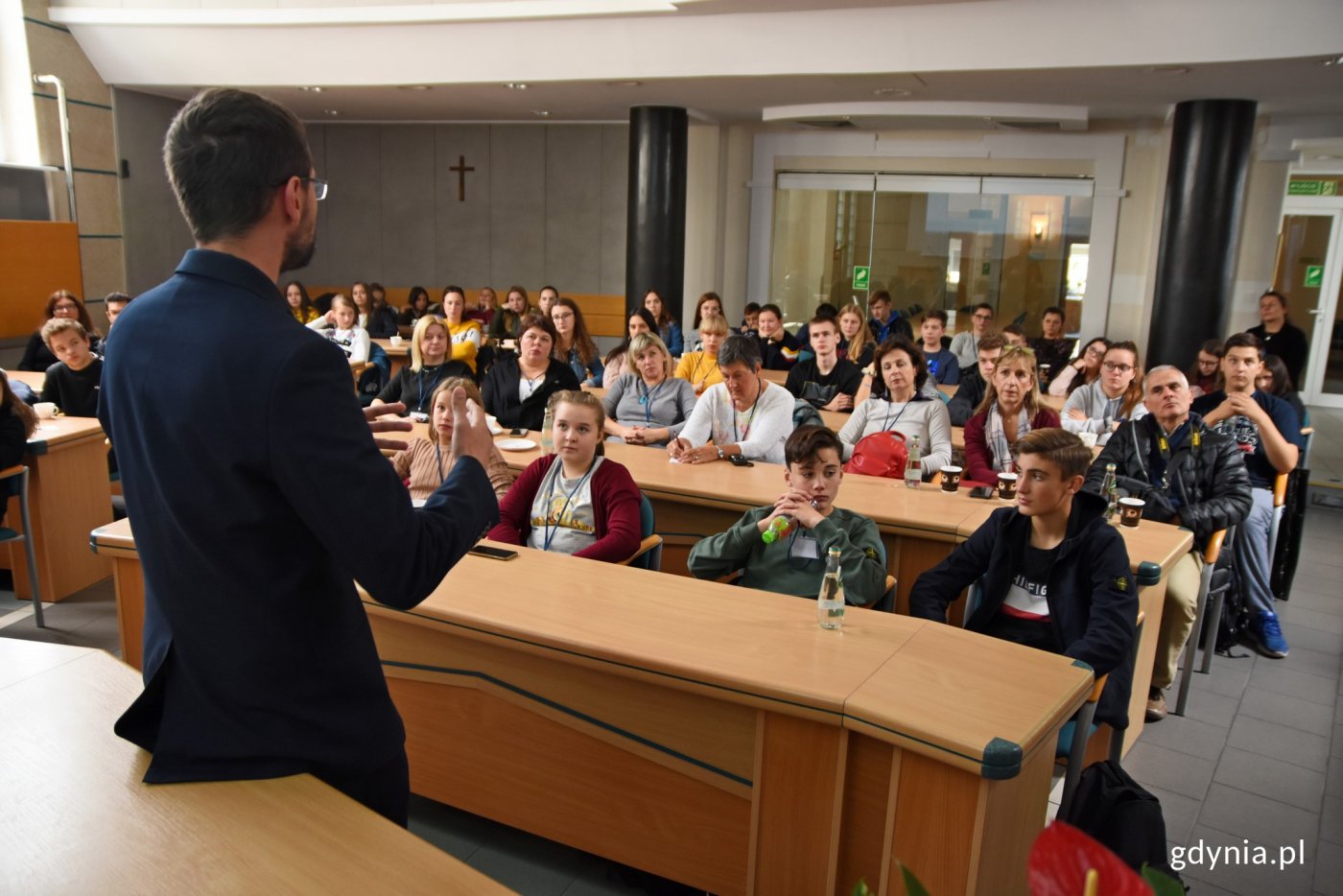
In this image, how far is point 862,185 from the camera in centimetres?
1218

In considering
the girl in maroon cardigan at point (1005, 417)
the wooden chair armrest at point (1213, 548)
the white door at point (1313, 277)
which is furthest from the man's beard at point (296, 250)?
the white door at point (1313, 277)

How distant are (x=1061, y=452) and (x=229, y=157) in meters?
2.58

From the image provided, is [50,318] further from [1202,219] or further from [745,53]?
[1202,219]

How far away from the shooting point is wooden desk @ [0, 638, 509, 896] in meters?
1.39

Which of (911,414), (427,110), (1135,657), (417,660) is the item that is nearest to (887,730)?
(417,660)

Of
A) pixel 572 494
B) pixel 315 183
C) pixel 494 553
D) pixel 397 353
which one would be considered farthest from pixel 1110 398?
pixel 397 353

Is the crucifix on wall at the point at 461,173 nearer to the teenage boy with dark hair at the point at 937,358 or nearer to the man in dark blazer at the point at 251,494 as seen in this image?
the teenage boy with dark hair at the point at 937,358

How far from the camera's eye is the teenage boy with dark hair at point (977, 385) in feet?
20.8

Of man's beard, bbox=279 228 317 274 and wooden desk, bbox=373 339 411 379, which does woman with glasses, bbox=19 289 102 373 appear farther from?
man's beard, bbox=279 228 317 274

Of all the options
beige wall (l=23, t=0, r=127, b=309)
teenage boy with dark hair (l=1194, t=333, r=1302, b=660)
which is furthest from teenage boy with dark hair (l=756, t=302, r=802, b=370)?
beige wall (l=23, t=0, r=127, b=309)

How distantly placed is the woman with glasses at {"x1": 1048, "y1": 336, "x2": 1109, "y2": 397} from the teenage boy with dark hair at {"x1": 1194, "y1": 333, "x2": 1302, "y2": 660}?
209cm

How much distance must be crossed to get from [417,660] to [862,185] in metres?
10.4

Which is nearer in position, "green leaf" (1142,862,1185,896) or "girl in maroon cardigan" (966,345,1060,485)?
"green leaf" (1142,862,1185,896)

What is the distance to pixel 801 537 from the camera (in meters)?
3.45
